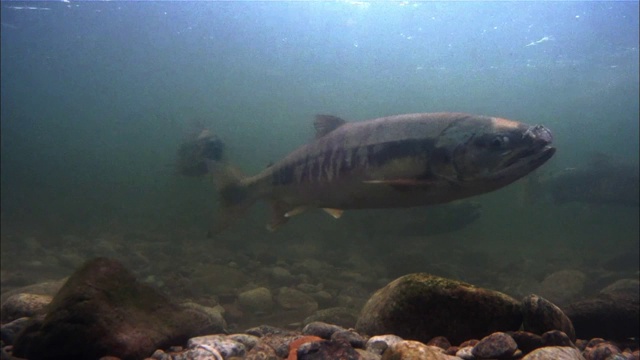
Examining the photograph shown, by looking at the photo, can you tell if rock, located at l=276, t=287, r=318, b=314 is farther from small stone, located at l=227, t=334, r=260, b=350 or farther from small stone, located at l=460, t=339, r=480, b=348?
small stone, located at l=460, t=339, r=480, b=348

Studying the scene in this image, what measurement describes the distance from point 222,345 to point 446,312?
6.75 feet

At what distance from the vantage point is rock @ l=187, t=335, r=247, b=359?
3453 mm

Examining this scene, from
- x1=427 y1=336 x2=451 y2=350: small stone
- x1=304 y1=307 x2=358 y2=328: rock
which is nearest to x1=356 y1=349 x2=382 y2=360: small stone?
x1=427 y1=336 x2=451 y2=350: small stone

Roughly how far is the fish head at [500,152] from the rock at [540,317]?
1.37 meters

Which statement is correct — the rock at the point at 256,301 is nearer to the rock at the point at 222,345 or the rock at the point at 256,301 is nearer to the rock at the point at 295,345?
the rock at the point at 222,345

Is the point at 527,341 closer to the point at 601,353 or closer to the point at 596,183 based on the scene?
the point at 601,353

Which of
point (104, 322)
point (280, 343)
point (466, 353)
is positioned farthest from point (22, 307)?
point (466, 353)

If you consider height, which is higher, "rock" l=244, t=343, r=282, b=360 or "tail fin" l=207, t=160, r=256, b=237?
"tail fin" l=207, t=160, r=256, b=237

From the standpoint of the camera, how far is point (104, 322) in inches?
136

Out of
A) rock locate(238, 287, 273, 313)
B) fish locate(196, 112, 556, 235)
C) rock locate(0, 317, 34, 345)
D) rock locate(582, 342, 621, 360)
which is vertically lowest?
rock locate(238, 287, 273, 313)

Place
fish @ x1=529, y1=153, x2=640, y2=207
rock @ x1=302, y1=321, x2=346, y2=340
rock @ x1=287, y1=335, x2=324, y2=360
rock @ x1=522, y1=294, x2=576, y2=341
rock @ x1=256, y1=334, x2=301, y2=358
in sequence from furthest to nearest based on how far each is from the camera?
fish @ x1=529, y1=153, x2=640, y2=207
rock @ x1=302, y1=321, x2=346, y2=340
rock @ x1=522, y1=294, x2=576, y2=341
rock @ x1=256, y1=334, x2=301, y2=358
rock @ x1=287, y1=335, x2=324, y2=360

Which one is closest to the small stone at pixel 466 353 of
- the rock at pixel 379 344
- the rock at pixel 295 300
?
the rock at pixel 379 344

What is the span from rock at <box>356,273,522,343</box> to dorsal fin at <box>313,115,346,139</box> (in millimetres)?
3325

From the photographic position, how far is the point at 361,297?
9852mm
